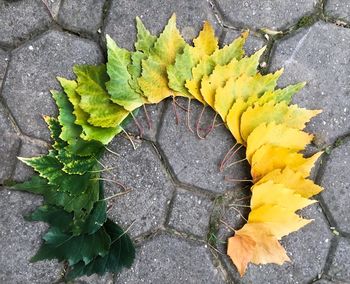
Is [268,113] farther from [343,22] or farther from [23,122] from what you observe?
[23,122]

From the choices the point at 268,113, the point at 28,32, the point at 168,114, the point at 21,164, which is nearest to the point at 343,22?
the point at 268,113

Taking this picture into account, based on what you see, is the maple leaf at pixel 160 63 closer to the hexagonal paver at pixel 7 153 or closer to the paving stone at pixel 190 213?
the paving stone at pixel 190 213

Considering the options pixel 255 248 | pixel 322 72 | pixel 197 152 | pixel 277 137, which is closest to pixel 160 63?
pixel 197 152

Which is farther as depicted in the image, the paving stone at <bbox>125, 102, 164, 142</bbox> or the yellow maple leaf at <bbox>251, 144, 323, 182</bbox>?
the paving stone at <bbox>125, 102, 164, 142</bbox>

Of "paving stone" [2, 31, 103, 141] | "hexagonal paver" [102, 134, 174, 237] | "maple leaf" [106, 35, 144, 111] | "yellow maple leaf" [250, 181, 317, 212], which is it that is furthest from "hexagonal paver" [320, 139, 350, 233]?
"paving stone" [2, 31, 103, 141]

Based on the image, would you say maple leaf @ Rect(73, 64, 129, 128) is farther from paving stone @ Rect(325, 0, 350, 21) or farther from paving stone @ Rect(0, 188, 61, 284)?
paving stone @ Rect(325, 0, 350, 21)

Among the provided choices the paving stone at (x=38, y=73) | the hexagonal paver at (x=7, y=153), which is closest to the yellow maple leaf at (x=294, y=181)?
the paving stone at (x=38, y=73)
